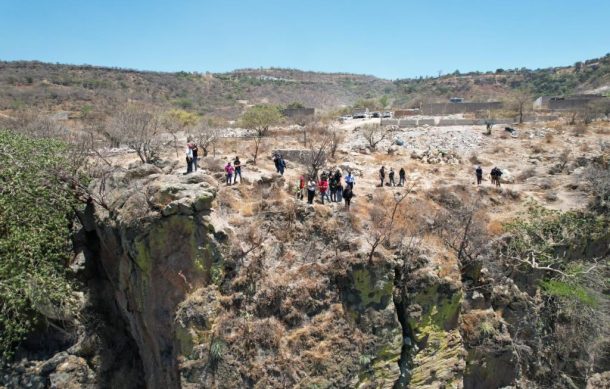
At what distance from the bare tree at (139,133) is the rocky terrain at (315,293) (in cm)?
365

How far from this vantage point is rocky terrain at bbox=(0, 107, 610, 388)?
431 inches

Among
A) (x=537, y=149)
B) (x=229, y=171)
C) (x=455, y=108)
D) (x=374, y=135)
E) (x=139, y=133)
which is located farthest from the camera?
(x=455, y=108)

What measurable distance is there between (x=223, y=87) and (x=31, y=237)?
66.6m

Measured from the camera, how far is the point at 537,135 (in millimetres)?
28281

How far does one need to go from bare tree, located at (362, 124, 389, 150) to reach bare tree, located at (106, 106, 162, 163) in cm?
1179

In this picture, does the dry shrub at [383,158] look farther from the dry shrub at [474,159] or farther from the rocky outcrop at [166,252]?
the rocky outcrop at [166,252]

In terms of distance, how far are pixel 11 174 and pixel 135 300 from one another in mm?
5665

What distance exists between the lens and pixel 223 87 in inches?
2992

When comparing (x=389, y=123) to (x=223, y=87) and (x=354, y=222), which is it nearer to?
(x=354, y=222)

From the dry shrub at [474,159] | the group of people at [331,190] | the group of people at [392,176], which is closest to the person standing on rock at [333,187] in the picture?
the group of people at [331,190]

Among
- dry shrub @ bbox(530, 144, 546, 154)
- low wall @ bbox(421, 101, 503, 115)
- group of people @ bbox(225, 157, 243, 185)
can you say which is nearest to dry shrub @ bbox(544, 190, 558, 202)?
dry shrub @ bbox(530, 144, 546, 154)

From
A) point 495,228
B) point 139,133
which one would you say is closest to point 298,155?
point 139,133

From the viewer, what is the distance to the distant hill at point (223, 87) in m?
50.2

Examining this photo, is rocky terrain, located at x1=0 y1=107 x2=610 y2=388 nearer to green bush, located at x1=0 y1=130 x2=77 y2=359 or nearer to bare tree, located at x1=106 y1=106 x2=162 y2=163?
green bush, located at x1=0 y1=130 x2=77 y2=359
